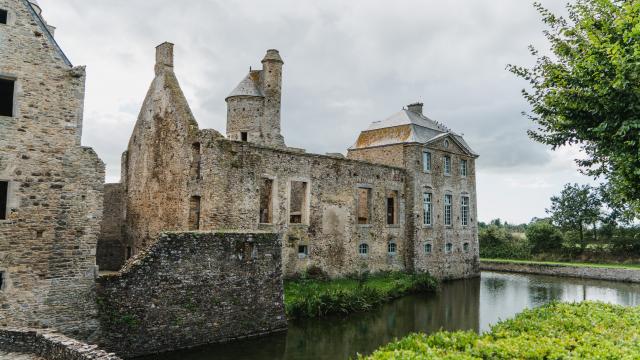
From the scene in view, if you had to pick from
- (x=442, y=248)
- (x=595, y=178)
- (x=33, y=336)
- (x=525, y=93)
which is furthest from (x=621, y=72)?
(x=442, y=248)

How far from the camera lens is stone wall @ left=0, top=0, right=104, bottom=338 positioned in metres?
10.3

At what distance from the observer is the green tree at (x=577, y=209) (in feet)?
128

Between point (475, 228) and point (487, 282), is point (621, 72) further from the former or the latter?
point (475, 228)

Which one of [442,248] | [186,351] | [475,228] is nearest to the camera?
[186,351]

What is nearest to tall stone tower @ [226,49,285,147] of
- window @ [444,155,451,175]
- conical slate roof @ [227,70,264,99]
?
conical slate roof @ [227,70,264,99]

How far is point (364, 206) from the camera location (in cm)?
2455

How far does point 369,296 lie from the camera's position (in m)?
18.5

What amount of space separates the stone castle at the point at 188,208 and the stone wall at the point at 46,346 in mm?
1251

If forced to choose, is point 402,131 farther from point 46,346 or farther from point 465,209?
point 46,346

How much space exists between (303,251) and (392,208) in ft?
26.2

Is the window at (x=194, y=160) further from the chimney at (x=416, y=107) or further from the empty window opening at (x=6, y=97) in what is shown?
the chimney at (x=416, y=107)

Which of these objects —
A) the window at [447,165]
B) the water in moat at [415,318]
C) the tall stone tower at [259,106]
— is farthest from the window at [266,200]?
the window at [447,165]

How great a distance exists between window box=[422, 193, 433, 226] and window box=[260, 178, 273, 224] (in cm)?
1007

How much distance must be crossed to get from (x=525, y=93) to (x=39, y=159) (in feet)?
41.5
